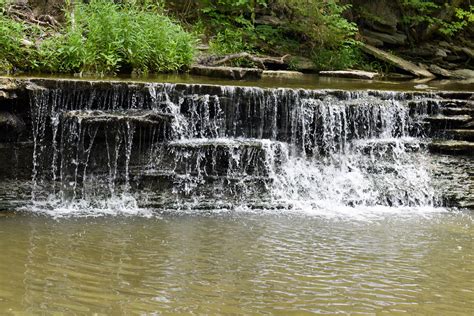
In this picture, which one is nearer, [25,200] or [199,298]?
[199,298]

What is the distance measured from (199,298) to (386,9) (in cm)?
1662

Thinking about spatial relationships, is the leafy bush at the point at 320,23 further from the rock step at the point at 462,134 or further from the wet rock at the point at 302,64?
the rock step at the point at 462,134

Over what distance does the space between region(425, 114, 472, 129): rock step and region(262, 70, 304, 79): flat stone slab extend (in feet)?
15.1

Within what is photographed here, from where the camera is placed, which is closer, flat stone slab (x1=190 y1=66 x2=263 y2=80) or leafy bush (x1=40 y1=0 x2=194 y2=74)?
leafy bush (x1=40 y1=0 x2=194 y2=74)

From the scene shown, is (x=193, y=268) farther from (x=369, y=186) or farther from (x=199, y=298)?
(x=369, y=186)

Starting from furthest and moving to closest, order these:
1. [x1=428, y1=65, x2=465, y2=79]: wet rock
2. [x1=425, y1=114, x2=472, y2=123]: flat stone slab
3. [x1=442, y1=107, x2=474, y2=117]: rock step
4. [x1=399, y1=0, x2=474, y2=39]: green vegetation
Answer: [x1=399, y1=0, x2=474, y2=39]: green vegetation, [x1=428, y1=65, x2=465, y2=79]: wet rock, [x1=442, y1=107, x2=474, y2=117]: rock step, [x1=425, y1=114, x2=472, y2=123]: flat stone slab

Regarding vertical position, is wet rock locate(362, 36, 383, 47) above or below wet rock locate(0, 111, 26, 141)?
above

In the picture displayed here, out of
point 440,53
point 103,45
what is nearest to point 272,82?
point 103,45

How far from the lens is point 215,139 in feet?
29.2

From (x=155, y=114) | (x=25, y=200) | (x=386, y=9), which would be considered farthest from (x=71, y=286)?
(x=386, y=9)

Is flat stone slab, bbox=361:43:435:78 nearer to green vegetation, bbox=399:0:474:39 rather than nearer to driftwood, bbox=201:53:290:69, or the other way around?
green vegetation, bbox=399:0:474:39

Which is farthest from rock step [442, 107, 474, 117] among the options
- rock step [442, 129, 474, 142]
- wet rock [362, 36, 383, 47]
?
wet rock [362, 36, 383, 47]

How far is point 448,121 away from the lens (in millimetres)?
9711

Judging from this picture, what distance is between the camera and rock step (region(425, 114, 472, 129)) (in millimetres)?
9664
